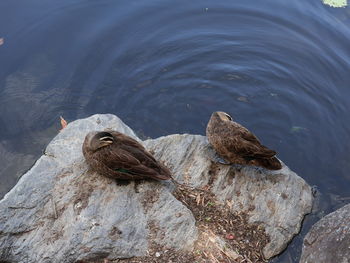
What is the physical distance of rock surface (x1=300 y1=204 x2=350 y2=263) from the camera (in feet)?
18.1

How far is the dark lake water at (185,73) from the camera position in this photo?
9.38m

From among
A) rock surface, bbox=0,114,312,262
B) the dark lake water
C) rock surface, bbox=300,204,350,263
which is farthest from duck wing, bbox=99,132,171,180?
the dark lake water

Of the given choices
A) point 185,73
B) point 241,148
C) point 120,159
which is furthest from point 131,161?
point 185,73

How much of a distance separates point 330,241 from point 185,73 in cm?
606

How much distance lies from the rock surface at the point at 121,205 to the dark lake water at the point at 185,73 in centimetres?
95

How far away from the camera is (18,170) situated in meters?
8.84

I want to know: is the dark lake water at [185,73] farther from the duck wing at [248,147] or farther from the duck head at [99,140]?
the duck head at [99,140]

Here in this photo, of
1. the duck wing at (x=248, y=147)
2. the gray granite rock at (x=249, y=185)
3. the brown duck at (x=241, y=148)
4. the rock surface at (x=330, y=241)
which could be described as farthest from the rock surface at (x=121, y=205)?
the rock surface at (x=330, y=241)

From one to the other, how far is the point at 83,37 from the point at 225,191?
6.53m

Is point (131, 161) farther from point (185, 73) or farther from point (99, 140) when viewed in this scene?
point (185, 73)

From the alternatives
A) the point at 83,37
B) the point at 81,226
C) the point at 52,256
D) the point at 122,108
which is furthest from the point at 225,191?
the point at 83,37

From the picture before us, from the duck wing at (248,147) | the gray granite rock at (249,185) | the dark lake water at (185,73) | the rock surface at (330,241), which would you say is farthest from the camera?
the dark lake water at (185,73)

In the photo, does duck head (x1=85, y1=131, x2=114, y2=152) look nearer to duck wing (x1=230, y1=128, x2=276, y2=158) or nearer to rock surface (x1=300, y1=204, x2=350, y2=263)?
duck wing (x1=230, y1=128, x2=276, y2=158)

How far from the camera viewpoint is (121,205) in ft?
21.2
